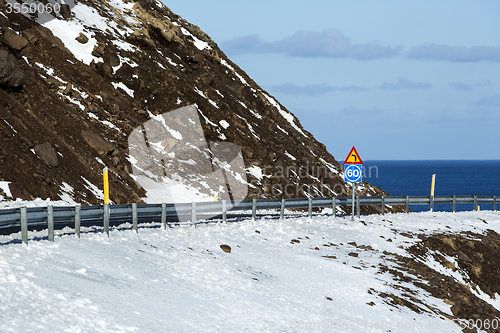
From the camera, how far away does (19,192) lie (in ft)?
66.0

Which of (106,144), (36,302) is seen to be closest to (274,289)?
(36,302)

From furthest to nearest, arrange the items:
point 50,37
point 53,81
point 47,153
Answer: point 50,37 < point 53,81 < point 47,153

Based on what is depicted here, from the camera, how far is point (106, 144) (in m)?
30.0

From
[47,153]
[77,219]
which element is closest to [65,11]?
[47,153]

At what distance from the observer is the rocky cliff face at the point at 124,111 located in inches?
991

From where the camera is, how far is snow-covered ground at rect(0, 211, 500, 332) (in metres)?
9.54

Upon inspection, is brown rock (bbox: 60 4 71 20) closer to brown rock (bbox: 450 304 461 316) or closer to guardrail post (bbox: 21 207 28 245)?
guardrail post (bbox: 21 207 28 245)

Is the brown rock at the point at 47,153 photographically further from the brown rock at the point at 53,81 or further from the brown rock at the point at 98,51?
the brown rock at the point at 98,51

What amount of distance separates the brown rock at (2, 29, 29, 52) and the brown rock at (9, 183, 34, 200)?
15.1 metres

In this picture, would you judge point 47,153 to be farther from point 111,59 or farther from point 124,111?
point 111,59

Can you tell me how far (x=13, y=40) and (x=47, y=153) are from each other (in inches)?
459

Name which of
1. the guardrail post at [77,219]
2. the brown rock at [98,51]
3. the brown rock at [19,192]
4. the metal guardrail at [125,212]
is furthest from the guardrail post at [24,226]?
the brown rock at [98,51]

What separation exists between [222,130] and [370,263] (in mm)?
23531

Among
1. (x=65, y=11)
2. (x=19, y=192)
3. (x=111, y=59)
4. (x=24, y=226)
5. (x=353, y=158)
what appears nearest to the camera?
(x=24, y=226)
